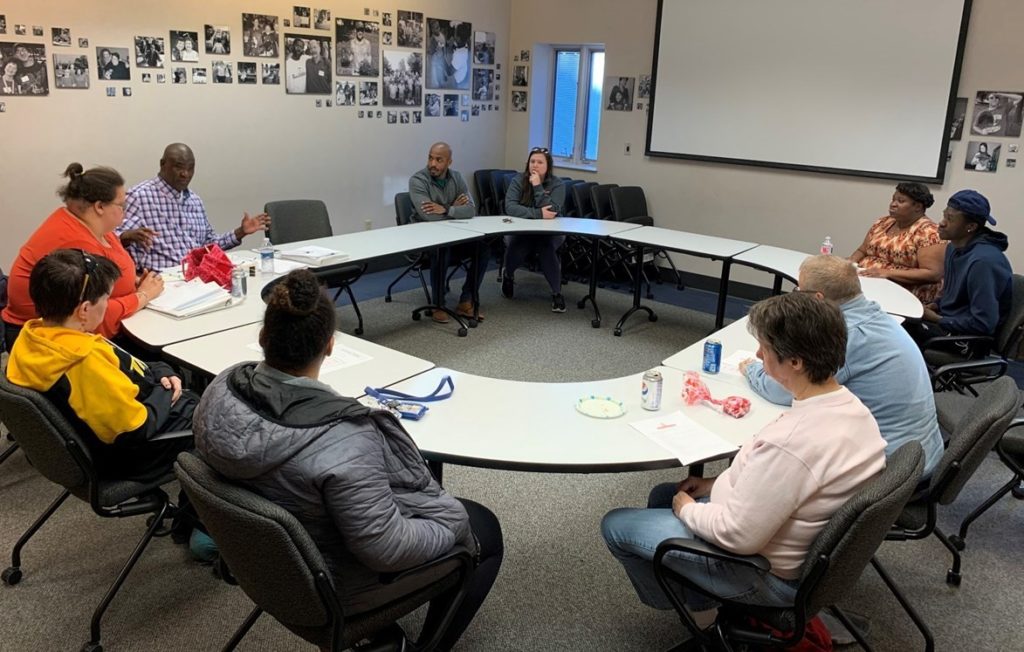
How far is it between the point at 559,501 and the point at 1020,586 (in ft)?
5.78

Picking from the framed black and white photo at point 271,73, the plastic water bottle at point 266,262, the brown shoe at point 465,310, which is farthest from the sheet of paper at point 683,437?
the framed black and white photo at point 271,73

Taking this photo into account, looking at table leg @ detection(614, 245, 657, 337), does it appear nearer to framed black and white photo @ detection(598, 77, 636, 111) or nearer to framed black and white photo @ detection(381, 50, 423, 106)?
framed black and white photo @ detection(598, 77, 636, 111)

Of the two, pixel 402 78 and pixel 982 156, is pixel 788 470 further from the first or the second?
pixel 402 78

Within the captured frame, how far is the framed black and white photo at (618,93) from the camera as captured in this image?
7148 millimetres

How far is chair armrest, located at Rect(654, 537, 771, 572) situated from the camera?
71.4 inches

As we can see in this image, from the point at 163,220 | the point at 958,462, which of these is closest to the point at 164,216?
the point at 163,220

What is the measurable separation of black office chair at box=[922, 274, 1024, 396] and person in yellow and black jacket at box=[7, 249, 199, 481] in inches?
131

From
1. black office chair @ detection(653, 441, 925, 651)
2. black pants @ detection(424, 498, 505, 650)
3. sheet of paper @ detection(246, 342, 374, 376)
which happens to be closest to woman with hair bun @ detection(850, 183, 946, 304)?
black office chair @ detection(653, 441, 925, 651)

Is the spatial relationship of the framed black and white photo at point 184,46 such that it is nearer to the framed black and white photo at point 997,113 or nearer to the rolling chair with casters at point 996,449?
the rolling chair with casters at point 996,449

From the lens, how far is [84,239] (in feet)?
10.3

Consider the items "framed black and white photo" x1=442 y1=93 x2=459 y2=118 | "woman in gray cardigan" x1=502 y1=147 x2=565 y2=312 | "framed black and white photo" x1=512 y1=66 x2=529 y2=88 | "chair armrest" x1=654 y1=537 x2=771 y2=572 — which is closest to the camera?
"chair armrest" x1=654 y1=537 x2=771 y2=572

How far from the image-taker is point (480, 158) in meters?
7.83

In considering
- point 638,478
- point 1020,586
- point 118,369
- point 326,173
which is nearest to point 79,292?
point 118,369

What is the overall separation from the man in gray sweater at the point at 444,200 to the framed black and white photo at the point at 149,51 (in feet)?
6.18
